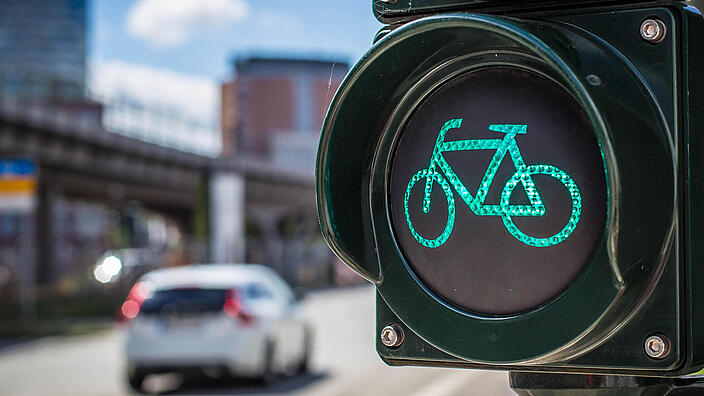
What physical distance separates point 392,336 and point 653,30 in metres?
0.41

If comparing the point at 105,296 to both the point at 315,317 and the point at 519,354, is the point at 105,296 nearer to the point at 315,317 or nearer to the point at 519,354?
the point at 315,317

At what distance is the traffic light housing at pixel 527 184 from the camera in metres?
0.95

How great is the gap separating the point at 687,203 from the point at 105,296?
35861 mm

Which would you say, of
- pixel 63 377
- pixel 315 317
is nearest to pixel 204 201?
pixel 315 317

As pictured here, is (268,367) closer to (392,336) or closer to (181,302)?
(181,302)

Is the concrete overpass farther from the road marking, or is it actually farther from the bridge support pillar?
the road marking

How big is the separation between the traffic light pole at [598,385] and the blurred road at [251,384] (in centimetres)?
844

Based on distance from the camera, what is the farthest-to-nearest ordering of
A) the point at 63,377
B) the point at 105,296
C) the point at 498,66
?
the point at 105,296, the point at 63,377, the point at 498,66

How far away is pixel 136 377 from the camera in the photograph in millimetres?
13383

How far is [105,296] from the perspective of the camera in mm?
35625

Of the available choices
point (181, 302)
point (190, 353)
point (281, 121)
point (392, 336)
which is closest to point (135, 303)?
point (181, 302)

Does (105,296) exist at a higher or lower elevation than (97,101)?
lower

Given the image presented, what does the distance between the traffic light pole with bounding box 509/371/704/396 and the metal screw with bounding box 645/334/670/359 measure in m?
0.09

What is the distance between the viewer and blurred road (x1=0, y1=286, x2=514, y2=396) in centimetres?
1298
